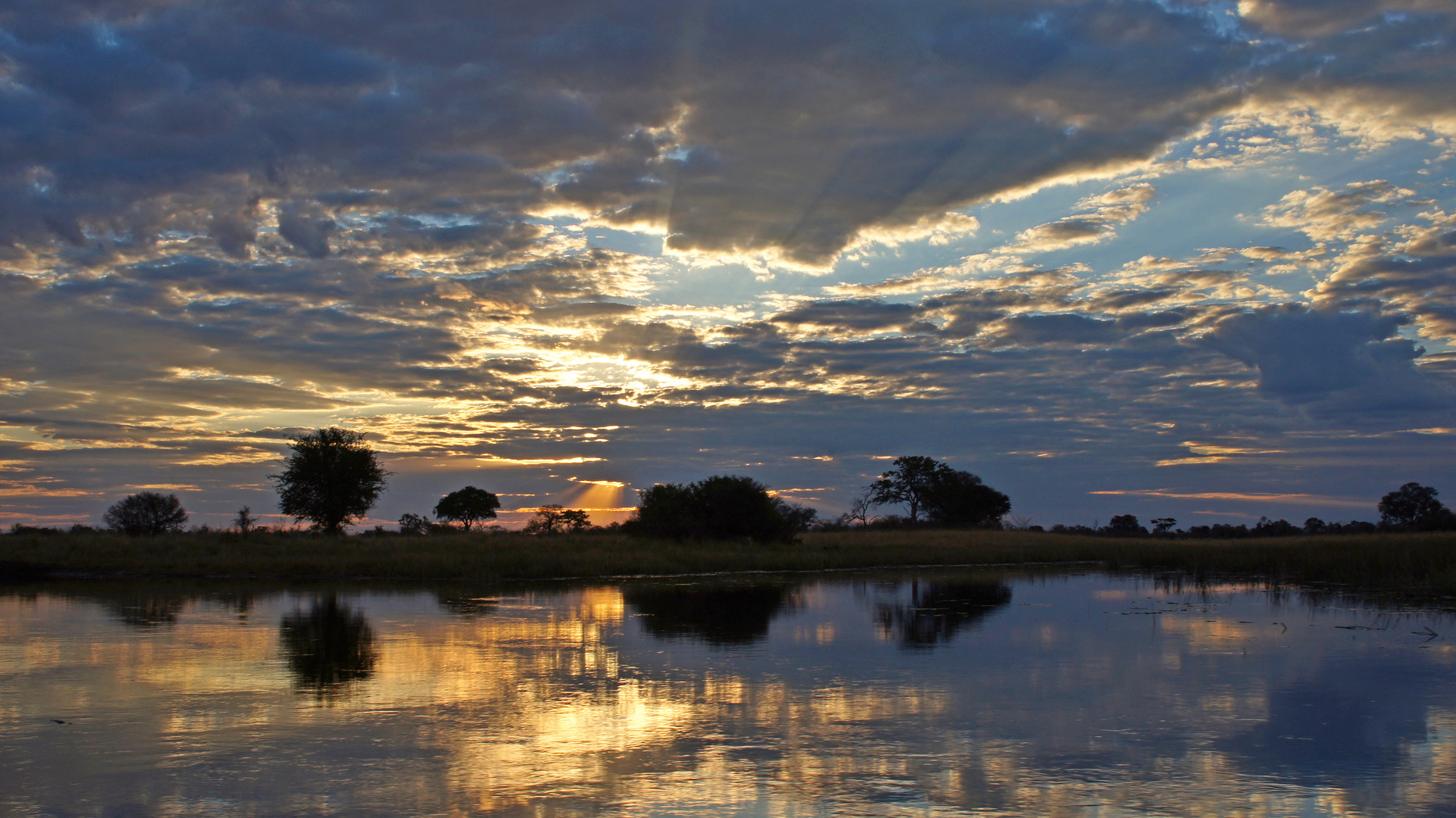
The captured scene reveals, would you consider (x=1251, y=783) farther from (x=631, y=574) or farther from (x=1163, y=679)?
(x=631, y=574)

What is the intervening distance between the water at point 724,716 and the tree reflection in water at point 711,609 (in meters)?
0.19

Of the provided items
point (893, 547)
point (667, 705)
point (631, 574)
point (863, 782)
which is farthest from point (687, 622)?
point (893, 547)

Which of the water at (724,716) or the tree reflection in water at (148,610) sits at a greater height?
the water at (724,716)

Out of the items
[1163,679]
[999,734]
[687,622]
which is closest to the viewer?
[999,734]

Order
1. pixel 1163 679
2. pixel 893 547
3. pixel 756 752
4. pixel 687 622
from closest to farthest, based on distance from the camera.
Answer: pixel 756 752, pixel 1163 679, pixel 687 622, pixel 893 547

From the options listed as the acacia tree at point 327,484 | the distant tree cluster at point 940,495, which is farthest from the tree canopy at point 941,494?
the acacia tree at point 327,484

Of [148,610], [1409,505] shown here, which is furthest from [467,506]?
[1409,505]

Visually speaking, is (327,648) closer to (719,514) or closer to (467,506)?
(719,514)

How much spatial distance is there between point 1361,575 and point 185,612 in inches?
1093

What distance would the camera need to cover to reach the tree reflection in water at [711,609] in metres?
14.4

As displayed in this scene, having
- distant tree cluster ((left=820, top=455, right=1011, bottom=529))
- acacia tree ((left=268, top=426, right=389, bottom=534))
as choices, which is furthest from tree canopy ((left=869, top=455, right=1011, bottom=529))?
acacia tree ((left=268, top=426, right=389, bottom=534))

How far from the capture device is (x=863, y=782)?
636 cm

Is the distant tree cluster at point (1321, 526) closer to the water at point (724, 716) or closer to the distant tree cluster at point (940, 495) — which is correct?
the distant tree cluster at point (940, 495)

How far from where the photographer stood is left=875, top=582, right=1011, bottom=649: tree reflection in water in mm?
14391
